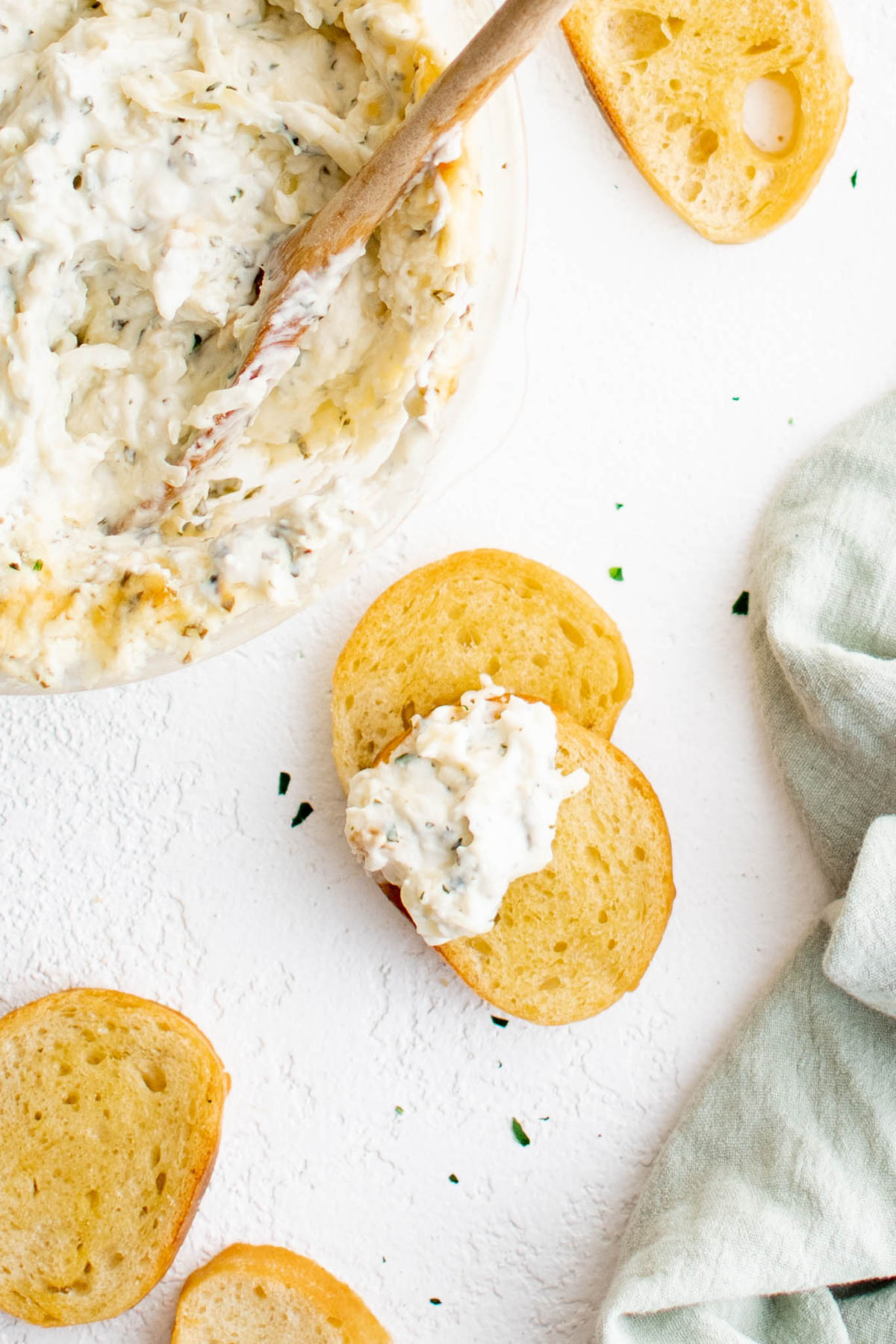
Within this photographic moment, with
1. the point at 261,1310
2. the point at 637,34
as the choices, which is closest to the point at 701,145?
the point at 637,34

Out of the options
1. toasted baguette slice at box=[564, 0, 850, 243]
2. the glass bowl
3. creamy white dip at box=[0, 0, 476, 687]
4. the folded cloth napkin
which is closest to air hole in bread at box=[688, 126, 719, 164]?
toasted baguette slice at box=[564, 0, 850, 243]

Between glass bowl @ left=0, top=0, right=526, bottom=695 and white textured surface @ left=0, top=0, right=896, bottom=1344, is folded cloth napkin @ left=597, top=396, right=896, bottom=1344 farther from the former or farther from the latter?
glass bowl @ left=0, top=0, right=526, bottom=695

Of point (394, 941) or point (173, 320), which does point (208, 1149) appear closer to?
point (394, 941)

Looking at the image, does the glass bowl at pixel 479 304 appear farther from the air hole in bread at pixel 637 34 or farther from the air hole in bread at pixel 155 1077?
the air hole in bread at pixel 155 1077

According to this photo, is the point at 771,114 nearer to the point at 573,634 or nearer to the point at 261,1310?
the point at 573,634

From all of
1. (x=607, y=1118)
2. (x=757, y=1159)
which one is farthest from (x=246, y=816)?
(x=757, y=1159)

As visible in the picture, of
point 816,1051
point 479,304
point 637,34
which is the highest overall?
point 637,34
